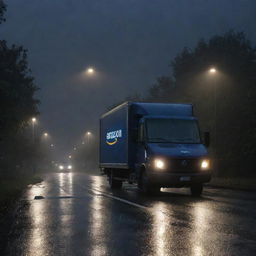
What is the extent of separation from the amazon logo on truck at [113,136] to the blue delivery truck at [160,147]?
0.15ft

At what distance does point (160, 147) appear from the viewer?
56.9ft

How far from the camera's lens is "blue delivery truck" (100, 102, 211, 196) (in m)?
16.9

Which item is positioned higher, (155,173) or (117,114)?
(117,114)

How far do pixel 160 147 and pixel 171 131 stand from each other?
1.16 m

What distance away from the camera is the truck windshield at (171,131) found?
18.0 meters

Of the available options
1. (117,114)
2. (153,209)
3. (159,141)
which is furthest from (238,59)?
(153,209)

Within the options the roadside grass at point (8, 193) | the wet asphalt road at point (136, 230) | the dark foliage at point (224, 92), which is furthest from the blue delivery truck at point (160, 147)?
the dark foliage at point (224, 92)

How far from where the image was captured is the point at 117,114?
21.9m

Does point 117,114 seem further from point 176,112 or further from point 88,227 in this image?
point 88,227

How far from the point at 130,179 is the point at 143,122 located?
2971 millimetres

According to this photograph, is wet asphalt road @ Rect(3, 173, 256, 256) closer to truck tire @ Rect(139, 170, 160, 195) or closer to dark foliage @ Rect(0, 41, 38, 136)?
truck tire @ Rect(139, 170, 160, 195)

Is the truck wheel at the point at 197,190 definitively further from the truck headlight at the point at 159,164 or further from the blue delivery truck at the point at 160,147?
the truck headlight at the point at 159,164

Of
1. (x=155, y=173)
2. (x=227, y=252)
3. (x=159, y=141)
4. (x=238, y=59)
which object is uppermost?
(x=238, y=59)

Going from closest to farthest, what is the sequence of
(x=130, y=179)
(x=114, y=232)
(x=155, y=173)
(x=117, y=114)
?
(x=114, y=232), (x=155, y=173), (x=130, y=179), (x=117, y=114)
